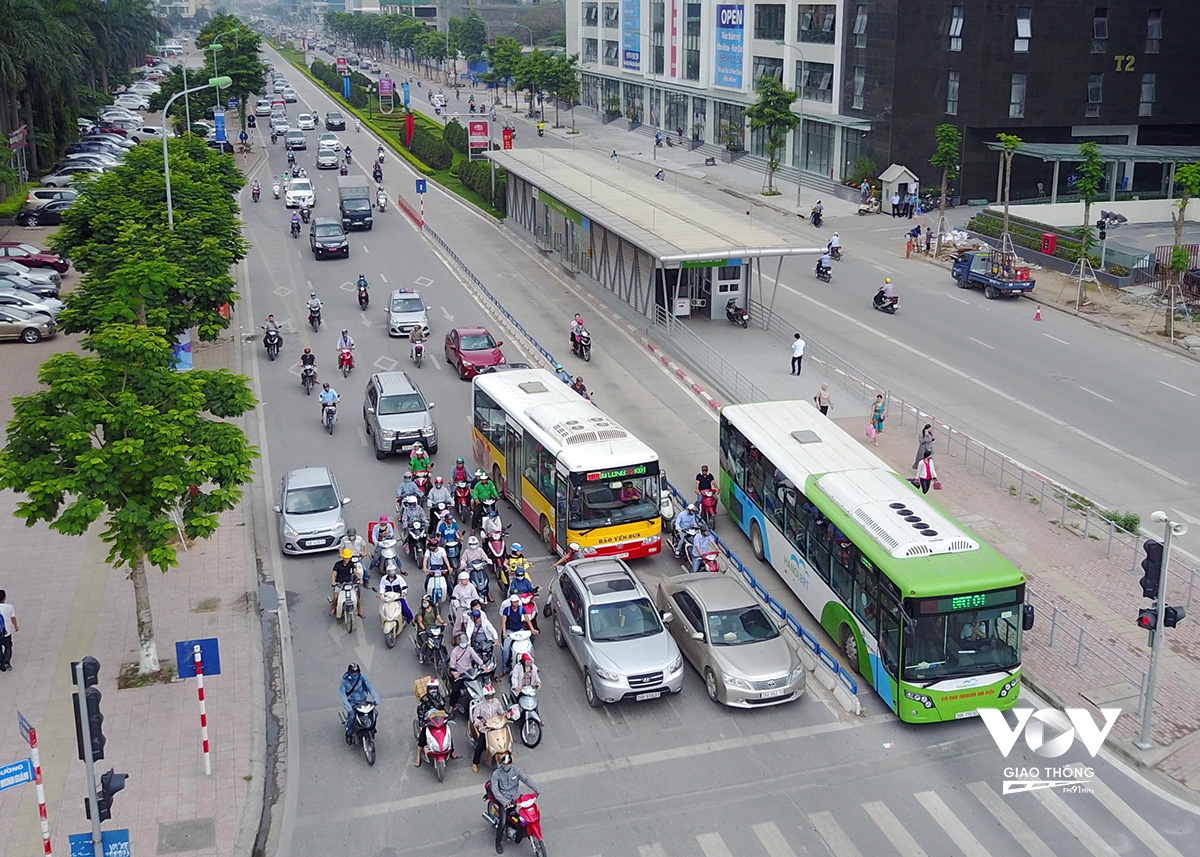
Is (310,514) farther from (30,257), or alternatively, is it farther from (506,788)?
(30,257)

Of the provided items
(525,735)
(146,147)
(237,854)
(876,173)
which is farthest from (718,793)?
(876,173)

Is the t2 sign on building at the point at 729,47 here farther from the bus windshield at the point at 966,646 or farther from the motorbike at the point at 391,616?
the bus windshield at the point at 966,646

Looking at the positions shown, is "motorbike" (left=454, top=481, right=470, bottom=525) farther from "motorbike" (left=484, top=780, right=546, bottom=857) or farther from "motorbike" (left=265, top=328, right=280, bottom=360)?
"motorbike" (left=265, top=328, right=280, bottom=360)

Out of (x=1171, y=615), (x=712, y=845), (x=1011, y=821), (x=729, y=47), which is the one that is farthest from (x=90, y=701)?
(x=729, y=47)

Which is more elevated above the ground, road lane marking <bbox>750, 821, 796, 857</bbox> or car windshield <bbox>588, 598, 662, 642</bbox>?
car windshield <bbox>588, 598, 662, 642</bbox>

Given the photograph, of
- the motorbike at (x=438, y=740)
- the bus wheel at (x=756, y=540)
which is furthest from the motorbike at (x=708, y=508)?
the motorbike at (x=438, y=740)

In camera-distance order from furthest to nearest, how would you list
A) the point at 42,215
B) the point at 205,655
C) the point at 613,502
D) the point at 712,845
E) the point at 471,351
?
the point at 42,215, the point at 471,351, the point at 613,502, the point at 205,655, the point at 712,845

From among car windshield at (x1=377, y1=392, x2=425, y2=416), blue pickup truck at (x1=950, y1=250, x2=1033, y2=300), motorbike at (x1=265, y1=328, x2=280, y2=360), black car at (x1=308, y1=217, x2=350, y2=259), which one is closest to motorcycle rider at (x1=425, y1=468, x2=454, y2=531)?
car windshield at (x1=377, y1=392, x2=425, y2=416)
